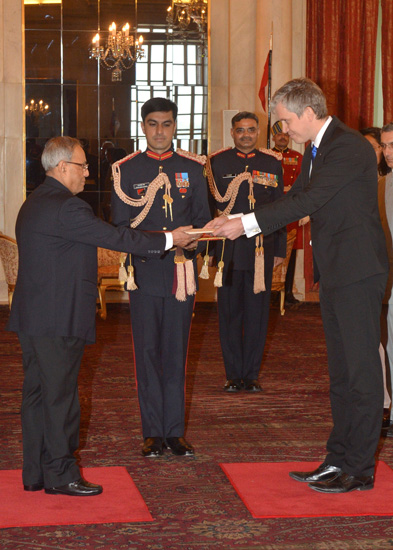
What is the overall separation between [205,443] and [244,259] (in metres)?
1.68

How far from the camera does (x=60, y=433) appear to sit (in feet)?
11.2

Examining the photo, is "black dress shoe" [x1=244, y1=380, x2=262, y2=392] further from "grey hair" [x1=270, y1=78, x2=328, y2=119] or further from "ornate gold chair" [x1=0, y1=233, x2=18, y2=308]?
"ornate gold chair" [x1=0, y1=233, x2=18, y2=308]

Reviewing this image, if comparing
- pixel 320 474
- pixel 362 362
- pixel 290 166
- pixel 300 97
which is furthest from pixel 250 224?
pixel 290 166

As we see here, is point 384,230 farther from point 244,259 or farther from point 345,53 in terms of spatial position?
point 345,53

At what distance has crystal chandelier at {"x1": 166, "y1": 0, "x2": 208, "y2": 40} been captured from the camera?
10148 mm

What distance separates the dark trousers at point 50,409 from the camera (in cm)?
339

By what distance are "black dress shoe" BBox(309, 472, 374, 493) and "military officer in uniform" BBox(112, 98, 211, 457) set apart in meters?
0.83

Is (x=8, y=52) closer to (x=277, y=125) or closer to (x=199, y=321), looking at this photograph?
(x=277, y=125)

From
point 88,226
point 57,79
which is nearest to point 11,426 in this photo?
point 88,226

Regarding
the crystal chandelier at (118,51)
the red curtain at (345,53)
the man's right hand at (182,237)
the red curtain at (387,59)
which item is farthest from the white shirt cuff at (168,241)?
the red curtain at (387,59)

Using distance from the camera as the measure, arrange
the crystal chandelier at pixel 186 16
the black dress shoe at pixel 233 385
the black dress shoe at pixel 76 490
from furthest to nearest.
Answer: the crystal chandelier at pixel 186 16, the black dress shoe at pixel 233 385, the black dress shoe at pixel 76 490

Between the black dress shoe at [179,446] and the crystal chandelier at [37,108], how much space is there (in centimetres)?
672

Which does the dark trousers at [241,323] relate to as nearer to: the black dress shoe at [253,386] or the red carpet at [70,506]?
the black dress shoe at [253,386]

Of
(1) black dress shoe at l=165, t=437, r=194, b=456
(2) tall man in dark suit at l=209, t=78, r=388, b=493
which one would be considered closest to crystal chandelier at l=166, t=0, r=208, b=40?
(2) tall man in dark suit at l=209, t=78, r=388, b=493
